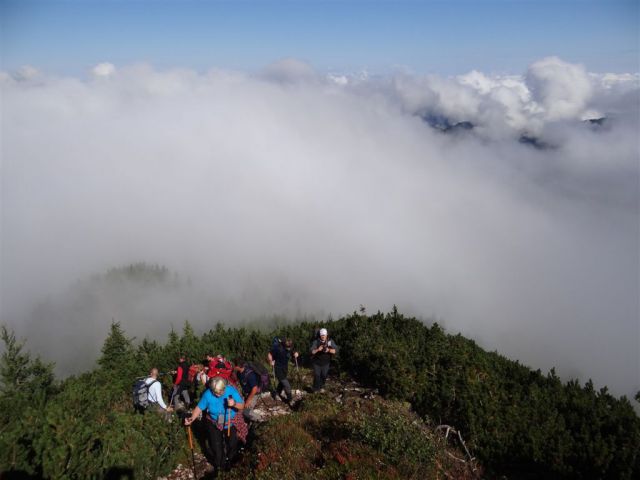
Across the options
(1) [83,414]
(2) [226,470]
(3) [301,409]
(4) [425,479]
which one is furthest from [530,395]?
(1) [83,414]

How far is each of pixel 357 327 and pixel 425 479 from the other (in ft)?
26.3

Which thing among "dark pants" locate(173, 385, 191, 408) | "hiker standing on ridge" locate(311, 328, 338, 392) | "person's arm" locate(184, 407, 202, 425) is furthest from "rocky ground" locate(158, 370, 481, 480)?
"dark pants" locate(173, 385, 191, 408)

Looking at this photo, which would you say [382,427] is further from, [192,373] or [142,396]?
[142,396]

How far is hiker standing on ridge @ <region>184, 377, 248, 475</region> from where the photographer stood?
23.2ft

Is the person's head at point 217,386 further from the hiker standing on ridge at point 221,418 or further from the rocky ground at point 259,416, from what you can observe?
the rocky ground at point 259,416

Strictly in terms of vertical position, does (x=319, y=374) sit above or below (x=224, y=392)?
below

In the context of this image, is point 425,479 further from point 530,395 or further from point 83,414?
point 83,414

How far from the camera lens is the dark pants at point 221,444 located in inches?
287

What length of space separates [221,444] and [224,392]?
108cm

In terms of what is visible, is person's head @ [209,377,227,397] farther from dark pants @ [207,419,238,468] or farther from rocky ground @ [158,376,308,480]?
rocky ground @ [158,376,308,480]

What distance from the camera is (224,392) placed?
7.17 m

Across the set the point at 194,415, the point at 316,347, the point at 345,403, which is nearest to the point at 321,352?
the point at 316,347

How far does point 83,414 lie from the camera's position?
7.06m

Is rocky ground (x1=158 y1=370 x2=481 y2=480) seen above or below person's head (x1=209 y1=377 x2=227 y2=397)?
below
